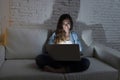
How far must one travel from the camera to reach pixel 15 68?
247 cm

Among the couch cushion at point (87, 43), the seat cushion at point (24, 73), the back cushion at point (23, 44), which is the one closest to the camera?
the seat cushion at point (24, 73)

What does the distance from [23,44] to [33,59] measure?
0.24m

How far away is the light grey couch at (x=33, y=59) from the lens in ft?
7.56

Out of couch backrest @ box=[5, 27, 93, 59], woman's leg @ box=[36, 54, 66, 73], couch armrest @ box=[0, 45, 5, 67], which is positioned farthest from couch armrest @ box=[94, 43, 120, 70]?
couch armrest @ box=[0, 45, 5, 67]

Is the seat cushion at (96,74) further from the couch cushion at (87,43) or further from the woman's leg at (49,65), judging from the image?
the couch cushion at (87,43)

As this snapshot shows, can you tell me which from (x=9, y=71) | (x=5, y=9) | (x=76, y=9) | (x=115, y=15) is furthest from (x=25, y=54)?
(x=115, y=15)

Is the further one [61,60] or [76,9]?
[76,9]

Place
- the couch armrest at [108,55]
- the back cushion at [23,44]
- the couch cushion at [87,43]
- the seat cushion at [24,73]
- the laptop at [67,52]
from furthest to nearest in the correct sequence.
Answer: the couch cushion at [87,43] → the back cushion at [23,44] → the couch armrest at [108,55] → the laptop at [67,52] → the seat cushion at [24,73]

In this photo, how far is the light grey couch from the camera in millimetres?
2303

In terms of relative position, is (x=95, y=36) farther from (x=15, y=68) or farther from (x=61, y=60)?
(x=15, y=68)

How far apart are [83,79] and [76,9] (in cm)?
139

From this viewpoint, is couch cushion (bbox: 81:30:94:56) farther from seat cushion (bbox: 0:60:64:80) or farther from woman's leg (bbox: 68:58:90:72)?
seat cushion (bbox: 0:60:64:80)

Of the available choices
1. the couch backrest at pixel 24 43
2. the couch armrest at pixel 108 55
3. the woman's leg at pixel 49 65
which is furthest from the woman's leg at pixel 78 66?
the couch backrest at pixel 24 43

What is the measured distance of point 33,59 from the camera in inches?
115
